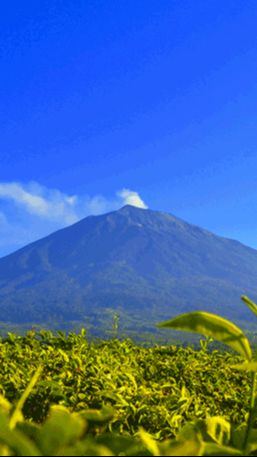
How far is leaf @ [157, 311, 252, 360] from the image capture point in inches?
72.3

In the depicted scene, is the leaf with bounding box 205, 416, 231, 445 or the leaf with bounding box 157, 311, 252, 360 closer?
the leaf with bounding box 157, 311, 252, 360

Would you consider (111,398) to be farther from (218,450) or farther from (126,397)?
(218,450)

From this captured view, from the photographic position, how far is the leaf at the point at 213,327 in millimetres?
1836

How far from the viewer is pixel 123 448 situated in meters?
1.67

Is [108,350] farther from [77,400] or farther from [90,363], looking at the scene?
[77,400]

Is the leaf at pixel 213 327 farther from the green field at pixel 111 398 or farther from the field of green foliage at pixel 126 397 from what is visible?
the green field at pixel 111 398

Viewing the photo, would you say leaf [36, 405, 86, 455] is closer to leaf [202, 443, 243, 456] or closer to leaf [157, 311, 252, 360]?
leaf [202, 443, 243, 456]

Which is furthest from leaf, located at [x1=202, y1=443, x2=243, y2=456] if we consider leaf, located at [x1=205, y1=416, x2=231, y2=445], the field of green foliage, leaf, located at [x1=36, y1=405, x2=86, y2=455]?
leaf, located at [x1=205, y1=416, x2=231, y2=445]

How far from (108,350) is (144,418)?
3.13 m

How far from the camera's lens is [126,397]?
4.99 m

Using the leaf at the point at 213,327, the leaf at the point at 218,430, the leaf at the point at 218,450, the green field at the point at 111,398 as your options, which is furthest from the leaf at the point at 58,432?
the leaf at the point at 218,430

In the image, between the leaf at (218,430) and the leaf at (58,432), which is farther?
the leaf at (218,430)

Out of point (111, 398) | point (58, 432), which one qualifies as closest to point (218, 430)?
point (58, 432)

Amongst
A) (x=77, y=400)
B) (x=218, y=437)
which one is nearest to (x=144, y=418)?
(x=77, y=400)
